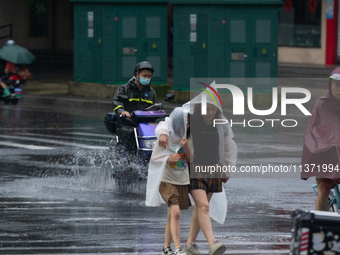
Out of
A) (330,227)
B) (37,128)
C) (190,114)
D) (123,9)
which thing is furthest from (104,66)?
(330,227)

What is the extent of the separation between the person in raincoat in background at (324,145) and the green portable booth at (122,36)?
48.3 ft

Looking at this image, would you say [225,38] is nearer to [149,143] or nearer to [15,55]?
[15,55]

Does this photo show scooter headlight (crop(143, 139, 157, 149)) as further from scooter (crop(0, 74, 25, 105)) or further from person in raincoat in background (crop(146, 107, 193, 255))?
scooter (crop(0, 74, 25, 105))

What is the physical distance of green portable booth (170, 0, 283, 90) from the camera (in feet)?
66.4

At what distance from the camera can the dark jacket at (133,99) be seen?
10.2 metres

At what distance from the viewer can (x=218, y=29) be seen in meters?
20.3

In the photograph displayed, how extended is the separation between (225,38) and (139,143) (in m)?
11.1

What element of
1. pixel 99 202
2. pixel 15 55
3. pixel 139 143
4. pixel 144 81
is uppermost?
pixel 15 55

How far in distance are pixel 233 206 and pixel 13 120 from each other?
983 cm

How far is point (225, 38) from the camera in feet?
67.1

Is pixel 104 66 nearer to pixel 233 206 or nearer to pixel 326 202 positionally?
pixel 233 206

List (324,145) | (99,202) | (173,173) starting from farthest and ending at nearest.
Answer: (99,202), (324,145), (173,173)

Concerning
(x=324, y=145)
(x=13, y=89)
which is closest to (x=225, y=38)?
(x=13, y=89)

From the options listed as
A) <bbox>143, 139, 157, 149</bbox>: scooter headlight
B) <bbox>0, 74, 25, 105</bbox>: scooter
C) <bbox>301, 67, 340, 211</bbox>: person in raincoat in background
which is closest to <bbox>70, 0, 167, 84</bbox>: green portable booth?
<bbox>0, 74, 25, 105</bbox>: scooter
